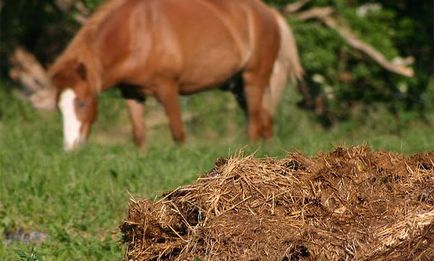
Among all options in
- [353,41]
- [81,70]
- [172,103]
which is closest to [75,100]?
[81,70]

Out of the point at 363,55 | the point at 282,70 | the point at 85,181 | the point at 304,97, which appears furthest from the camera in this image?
the point at 363,55

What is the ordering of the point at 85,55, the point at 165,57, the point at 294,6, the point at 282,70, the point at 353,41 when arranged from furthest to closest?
the point at 294,6
the point at 353,41
the point at 282,70
the point at 165,57
the point at 85,55

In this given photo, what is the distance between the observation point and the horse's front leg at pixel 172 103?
43.5 feet

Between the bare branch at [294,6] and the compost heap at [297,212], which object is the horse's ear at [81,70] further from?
the compost heap at [297,212]

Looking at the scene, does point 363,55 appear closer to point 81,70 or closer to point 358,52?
point 358,52

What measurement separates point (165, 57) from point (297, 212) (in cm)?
802

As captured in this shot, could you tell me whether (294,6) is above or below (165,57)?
below

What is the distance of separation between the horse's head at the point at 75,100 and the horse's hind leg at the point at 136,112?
655mm

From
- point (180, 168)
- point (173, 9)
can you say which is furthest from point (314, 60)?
point (180, 168)

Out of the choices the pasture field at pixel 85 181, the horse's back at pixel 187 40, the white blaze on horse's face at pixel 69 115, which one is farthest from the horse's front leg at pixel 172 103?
the pasture field at pixel 85 181

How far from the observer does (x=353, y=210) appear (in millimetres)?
5363

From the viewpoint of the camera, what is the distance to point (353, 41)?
17.0m

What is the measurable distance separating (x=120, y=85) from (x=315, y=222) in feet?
26.9

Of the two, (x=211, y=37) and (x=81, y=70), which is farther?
(x=211, y=37)
